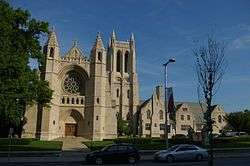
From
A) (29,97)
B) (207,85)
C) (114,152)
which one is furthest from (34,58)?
(207,85)

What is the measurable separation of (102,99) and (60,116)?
26.2ft

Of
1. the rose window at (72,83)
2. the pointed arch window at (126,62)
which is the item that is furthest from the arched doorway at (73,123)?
the pointed arch window at (126,62)

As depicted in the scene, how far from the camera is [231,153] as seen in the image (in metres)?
41.6

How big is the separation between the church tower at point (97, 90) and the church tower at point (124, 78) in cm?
1600

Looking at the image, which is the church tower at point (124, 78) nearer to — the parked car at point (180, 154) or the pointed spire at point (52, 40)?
the pointed spire at point (52, 40)

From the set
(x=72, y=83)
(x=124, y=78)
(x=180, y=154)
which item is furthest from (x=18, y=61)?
(x=124, y=78)

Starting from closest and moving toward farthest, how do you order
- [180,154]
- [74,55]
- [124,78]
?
1. [180,154]
2. [74,55]
3. [124,78]

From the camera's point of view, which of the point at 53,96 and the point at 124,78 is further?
the point at 124,78

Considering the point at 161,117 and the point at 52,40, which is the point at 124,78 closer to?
the point at 161,117

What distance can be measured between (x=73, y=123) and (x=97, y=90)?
7637mm

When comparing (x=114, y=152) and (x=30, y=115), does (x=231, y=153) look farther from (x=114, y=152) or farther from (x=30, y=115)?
(x=30, y=115)

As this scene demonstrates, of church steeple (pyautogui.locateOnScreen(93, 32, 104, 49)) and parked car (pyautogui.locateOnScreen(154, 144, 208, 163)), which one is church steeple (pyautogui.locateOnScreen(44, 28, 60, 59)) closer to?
church steeple (pyautogui.locateOnScreen(93, 32, 104, 49))

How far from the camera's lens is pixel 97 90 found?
71500 millimetres

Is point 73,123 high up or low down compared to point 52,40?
down
